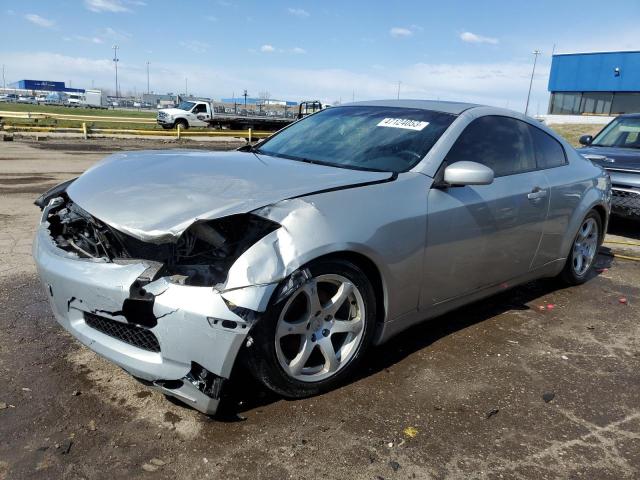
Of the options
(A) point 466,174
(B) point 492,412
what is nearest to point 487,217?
(A) point 466,174

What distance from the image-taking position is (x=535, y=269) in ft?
14.0

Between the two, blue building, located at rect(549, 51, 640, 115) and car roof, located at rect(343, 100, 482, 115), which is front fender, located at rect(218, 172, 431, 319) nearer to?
car roof, located at rect(343, 100, 482, 115)

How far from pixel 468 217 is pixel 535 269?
1.25 metres

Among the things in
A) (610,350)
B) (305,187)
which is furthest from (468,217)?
(610,350)

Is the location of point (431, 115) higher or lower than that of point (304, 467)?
higher

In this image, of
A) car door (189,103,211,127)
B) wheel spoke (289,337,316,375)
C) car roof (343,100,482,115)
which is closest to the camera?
wheel spoke (289,337,316,375)

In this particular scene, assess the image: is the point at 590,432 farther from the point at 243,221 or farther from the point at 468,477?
the point at 243,221

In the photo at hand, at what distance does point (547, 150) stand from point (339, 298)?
259cm

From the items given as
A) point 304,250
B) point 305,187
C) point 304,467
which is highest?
point 305,187

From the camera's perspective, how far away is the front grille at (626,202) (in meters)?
6.52

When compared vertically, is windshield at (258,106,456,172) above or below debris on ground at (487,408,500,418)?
above

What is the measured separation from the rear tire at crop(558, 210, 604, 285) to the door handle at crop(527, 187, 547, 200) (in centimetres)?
89

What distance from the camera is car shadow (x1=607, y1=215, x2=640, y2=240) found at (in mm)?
7539

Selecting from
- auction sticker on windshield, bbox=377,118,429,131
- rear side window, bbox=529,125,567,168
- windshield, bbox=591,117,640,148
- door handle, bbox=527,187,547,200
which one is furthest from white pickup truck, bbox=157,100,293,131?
door handle, bbox=527,187,547,200
